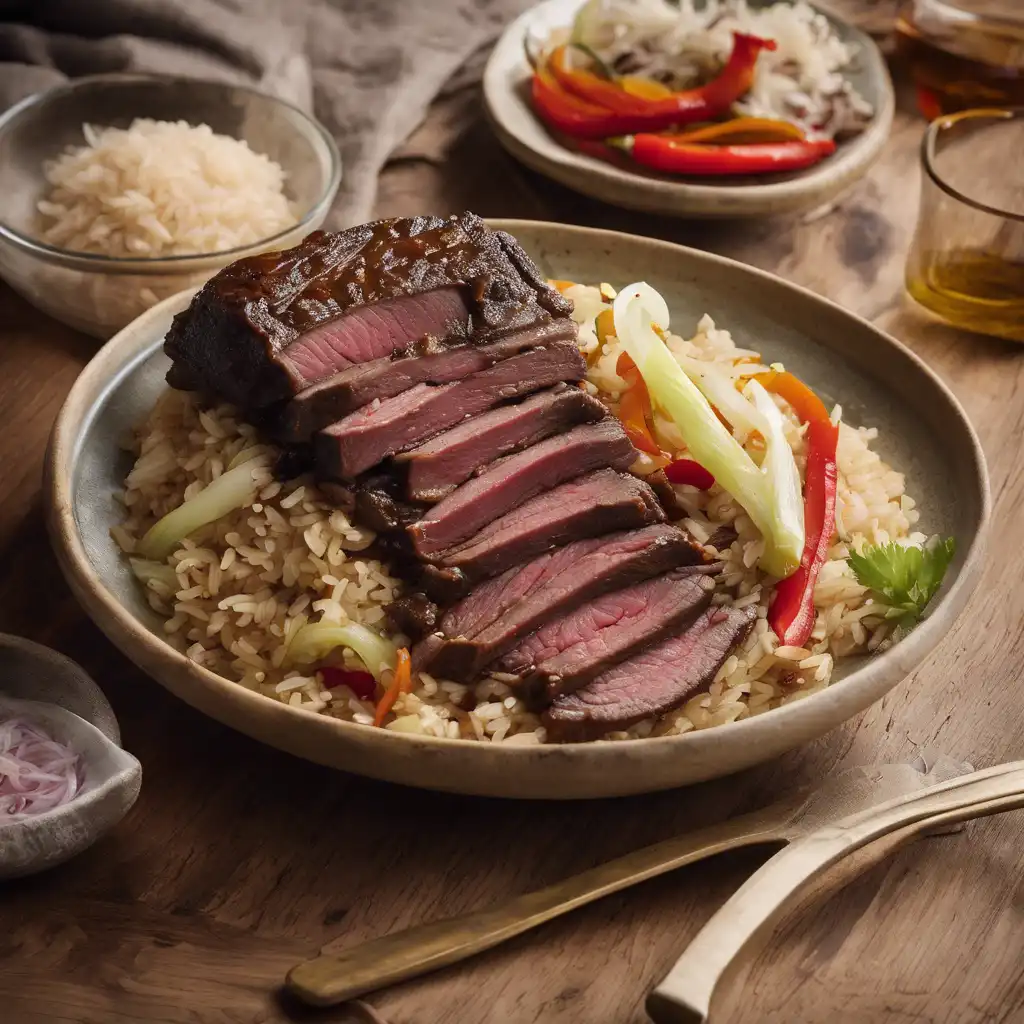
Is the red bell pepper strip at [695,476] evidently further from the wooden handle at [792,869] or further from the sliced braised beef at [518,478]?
the wooden handle at [792,869]

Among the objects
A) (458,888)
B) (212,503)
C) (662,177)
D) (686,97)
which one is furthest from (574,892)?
(686,97)

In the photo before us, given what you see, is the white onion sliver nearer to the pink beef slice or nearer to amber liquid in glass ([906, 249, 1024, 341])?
the pink beef slice

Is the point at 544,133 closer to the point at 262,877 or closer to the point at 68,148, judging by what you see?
the point at 68,148

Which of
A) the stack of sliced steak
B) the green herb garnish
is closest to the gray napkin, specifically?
→ the stack of sliced steak

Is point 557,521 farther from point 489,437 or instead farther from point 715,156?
point 715,156

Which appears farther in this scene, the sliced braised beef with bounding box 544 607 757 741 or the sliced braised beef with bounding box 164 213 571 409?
the sliced braised beef with bounding box 164 213 571 409

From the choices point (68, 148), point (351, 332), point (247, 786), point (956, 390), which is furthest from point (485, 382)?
point (68, 148)
